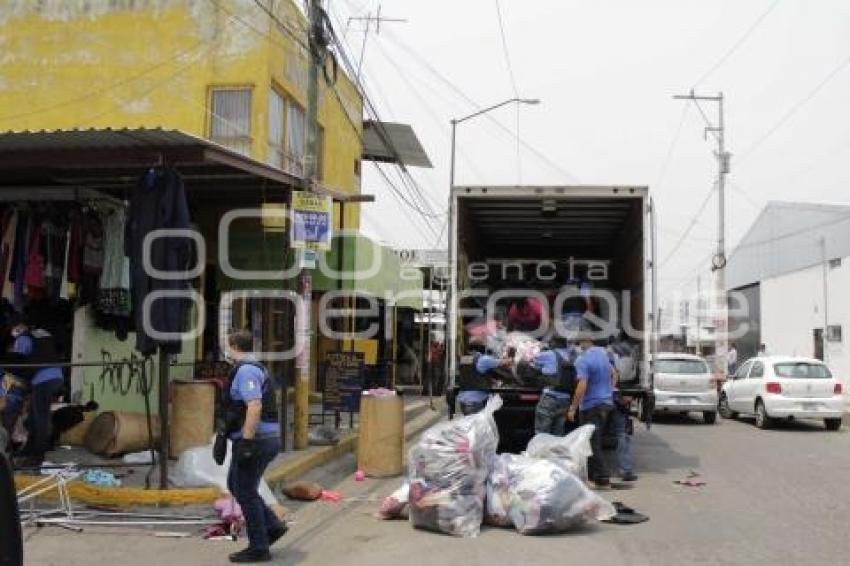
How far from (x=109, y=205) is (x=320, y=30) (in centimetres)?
365

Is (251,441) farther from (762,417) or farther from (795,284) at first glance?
(795,284)

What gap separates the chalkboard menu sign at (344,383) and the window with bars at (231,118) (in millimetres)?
4860

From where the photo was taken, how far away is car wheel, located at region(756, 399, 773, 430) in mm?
18391

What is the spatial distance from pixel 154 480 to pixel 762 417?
1321 centimetres

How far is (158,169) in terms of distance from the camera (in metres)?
8.81

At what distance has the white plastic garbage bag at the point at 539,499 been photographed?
792 centimetres

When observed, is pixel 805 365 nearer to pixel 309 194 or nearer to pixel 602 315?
pixel 602 315

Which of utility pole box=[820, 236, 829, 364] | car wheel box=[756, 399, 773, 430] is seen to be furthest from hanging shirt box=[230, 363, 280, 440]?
utility pole box=[820, 236, 829, 364]

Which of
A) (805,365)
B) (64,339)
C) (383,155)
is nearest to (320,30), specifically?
(64,339)

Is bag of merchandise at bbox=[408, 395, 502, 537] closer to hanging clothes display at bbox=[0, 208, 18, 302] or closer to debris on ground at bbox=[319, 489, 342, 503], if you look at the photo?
debris on ground at bbox=[319, 489, 342, 503]

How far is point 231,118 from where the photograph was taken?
1630 cm

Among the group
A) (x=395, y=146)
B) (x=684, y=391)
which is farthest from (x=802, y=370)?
(x=395, y=146)

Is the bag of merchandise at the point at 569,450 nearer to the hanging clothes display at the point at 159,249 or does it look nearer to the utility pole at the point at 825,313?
the hanging clothes display at the point at 159,249

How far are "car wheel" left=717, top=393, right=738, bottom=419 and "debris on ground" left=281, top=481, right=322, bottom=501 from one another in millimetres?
13829
